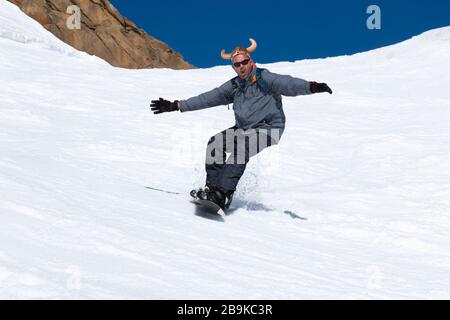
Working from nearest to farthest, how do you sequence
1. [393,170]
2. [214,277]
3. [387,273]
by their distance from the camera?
[214,277] < [387,273] < [393,170]

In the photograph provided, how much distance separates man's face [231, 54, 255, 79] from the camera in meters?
6.00

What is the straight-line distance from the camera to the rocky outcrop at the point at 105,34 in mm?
33469

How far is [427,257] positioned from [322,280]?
1.56 meters

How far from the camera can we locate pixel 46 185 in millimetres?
5277

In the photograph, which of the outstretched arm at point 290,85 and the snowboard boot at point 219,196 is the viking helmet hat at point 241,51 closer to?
the outstretched arm at point 290,85

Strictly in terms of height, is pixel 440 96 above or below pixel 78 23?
below

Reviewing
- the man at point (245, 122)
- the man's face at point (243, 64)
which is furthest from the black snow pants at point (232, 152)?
the man's face at point (243, 64)

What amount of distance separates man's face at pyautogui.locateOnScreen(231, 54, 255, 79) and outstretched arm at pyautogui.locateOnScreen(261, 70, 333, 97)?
0.43 feet

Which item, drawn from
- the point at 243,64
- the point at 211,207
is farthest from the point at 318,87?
the point at 211,207

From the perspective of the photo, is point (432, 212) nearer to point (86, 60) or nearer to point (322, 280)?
point (322, 280)

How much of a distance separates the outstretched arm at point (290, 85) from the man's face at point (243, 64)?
0.13 metres

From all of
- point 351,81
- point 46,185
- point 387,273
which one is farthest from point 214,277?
point 351,81

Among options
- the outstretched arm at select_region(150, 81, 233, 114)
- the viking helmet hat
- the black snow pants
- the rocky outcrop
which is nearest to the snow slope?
the black snow pants

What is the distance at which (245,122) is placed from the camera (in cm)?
613
